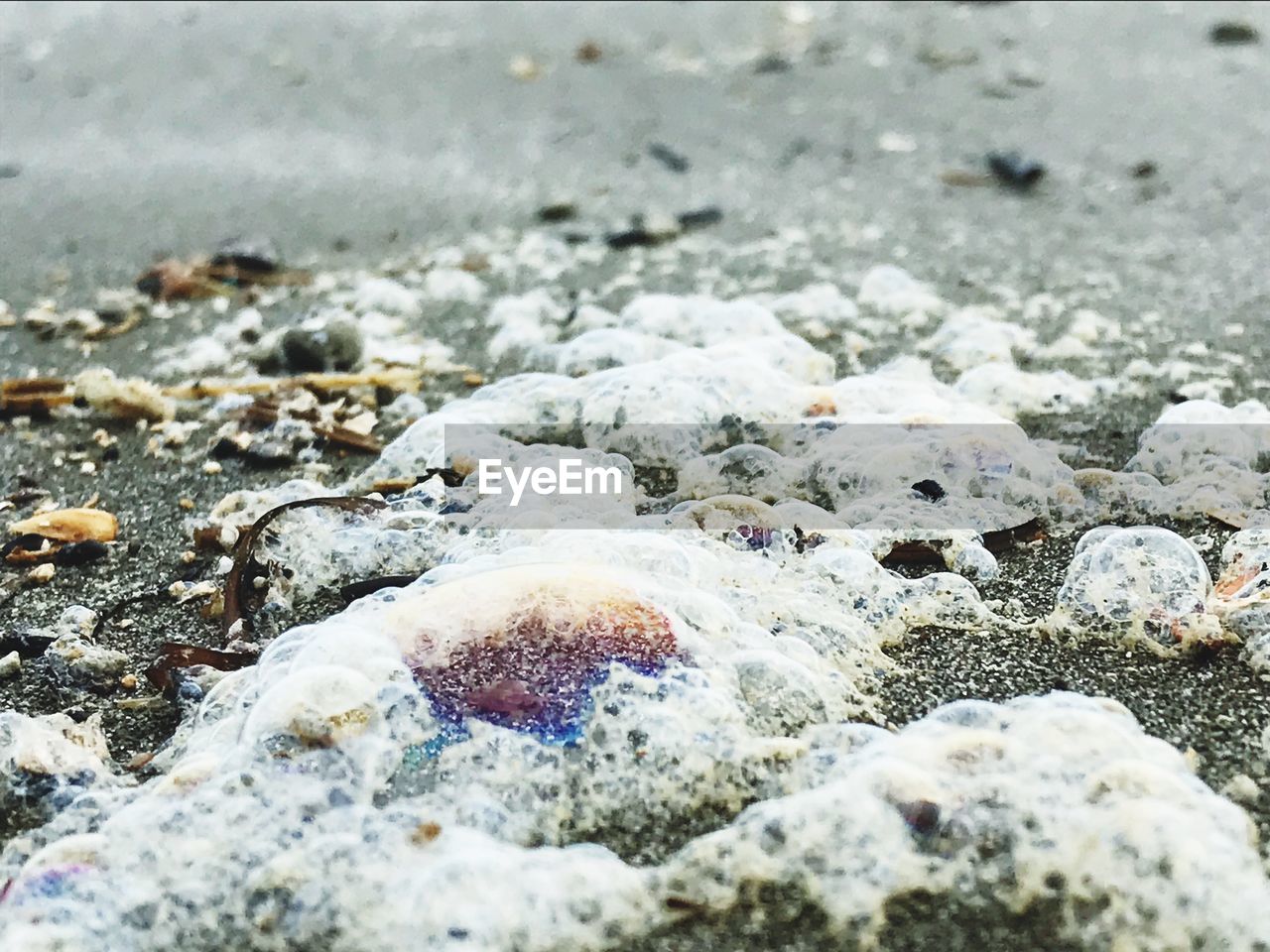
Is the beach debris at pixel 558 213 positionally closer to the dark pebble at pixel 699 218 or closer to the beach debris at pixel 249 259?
the dark pebble at pixel 699 218

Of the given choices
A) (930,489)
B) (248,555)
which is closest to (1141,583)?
(930,489)

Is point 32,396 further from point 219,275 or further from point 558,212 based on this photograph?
point 558,212

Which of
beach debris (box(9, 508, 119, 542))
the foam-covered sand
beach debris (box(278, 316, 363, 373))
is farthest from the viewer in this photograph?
beach debris (box(278, 316, 363, 373))

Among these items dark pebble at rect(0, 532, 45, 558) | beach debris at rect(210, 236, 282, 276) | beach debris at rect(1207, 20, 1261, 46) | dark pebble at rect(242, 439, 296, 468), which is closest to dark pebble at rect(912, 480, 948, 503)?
dark pebble at rect(242, 439, 296, 468)

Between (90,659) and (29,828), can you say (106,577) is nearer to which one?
(90,659)

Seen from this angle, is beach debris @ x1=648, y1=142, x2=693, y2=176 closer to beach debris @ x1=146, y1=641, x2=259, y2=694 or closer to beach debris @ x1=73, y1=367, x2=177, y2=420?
beach debris @ x1=73, y1=367, x2=177, y2=420

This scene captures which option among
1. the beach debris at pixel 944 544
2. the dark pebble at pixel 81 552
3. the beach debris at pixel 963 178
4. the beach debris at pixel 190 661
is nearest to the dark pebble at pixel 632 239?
the beach debris at pixel 963 178
